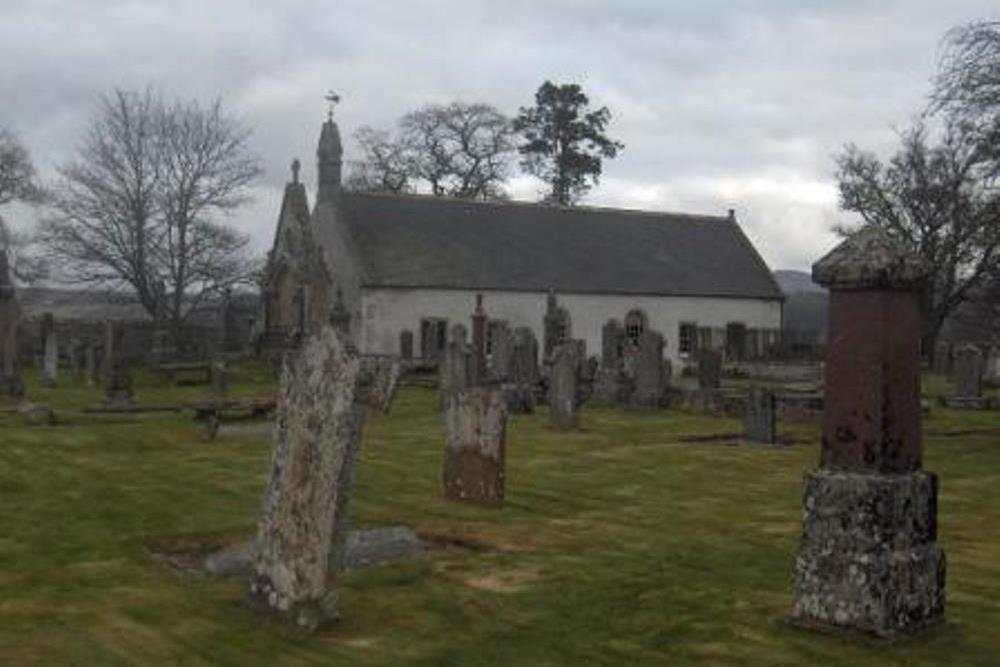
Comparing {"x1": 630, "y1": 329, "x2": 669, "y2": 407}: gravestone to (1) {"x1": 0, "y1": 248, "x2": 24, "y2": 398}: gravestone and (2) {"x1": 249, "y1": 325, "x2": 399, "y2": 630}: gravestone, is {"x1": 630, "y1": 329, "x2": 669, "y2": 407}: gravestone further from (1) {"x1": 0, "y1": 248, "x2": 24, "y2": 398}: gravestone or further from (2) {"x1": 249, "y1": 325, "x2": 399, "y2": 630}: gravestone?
(2) {"x1": 249, "y1": 325, "x2": 399, "y2": 630}: gravestone

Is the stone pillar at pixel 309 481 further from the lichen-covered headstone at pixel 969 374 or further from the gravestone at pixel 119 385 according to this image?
the lichen-covered headstone at pixel 969 374

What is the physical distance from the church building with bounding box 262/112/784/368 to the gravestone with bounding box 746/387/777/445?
23.5 metres

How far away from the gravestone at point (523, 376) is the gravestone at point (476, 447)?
10184 mm

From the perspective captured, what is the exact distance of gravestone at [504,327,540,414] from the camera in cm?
2289

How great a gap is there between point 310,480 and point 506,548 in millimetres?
2581

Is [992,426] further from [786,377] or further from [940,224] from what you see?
[940,224]

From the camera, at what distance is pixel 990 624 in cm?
686

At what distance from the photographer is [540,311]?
4484 cm

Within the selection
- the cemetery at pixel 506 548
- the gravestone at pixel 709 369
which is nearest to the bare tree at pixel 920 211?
the gravestone at pixel 709 369

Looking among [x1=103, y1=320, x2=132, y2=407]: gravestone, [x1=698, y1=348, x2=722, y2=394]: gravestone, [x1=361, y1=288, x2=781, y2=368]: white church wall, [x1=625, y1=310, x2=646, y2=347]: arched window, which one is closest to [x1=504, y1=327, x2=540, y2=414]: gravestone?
[x1=698, y1=348, x2=722, y2=394]: gravestone

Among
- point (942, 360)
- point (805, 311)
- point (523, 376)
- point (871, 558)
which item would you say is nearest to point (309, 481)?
point (871, 558)

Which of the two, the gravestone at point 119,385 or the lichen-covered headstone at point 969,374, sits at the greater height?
the lichen-covered headstone at point 969,374

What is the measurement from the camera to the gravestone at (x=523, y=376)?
2289 cm

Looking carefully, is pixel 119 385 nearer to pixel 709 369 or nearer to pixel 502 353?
pixel 502 353
